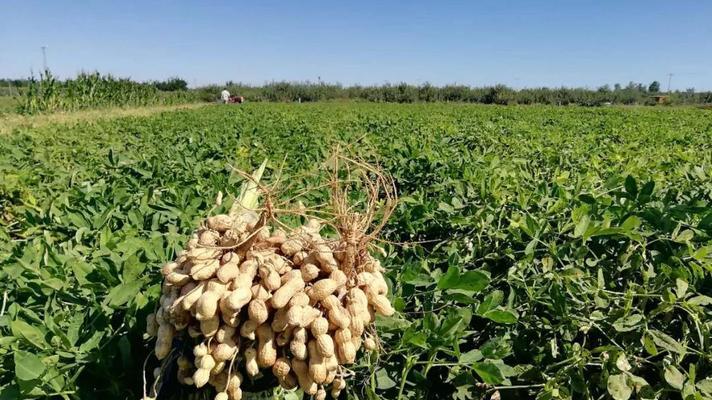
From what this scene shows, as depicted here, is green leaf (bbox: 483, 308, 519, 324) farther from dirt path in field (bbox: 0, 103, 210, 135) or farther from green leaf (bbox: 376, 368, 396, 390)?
dirt path in field (bbox: 0, 103, 210, 135)

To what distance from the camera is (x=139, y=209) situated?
8.13 feet

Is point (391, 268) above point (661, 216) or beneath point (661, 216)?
beneath

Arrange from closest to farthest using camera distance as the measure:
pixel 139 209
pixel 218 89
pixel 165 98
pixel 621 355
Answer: pixel 621 355
pixel 139 209
pixel 165 98
pixel 218 89

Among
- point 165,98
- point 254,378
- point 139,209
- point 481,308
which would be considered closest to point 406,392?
point 481,308

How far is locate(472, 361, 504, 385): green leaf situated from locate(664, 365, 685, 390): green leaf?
46cm

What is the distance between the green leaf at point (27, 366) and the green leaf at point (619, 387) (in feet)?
4.66

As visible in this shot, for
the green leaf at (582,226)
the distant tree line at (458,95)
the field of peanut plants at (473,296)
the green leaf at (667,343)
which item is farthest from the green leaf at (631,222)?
the distant tree line at (458,95)

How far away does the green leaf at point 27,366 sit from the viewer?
127 centimetres

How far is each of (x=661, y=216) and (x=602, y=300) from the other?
47 cm

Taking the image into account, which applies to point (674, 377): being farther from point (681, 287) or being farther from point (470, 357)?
point (470, 357)

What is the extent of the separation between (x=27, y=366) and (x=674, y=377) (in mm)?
1636

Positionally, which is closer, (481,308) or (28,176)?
(481,308)

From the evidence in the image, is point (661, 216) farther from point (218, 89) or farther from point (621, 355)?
point (218, 89)

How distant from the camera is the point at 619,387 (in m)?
1.52
